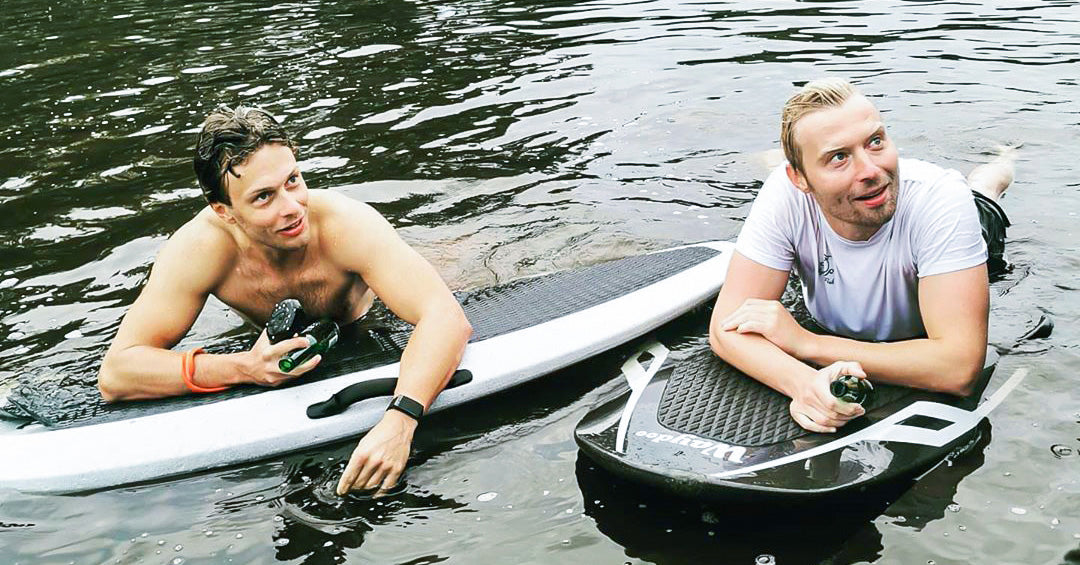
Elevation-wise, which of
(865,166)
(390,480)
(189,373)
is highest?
(865,166)

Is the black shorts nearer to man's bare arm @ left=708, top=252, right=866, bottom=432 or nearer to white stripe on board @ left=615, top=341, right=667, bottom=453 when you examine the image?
man's bare arm @ left=708, top=252, right=866, bottom=432

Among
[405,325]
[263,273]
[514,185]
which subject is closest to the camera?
[263,273]

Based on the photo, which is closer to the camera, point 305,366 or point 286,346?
point 286,346

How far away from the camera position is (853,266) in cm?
404

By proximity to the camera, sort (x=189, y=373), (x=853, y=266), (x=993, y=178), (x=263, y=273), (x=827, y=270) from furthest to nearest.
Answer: (x=993, y=178) < (x=263, y=273) < (x=189, y=373) < (x=827, y=270) < (x=853, y=266)

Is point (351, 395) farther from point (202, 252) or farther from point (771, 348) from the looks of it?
point (771, 348)

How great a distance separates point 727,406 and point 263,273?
210 centimetres

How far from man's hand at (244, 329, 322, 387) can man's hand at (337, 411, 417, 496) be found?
1.61 ft

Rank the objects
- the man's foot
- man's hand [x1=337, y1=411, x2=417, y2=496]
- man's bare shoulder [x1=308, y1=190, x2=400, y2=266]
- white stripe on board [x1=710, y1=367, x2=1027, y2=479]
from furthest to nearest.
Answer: the man's foot < man's bare shoulder [x1=308, y1=190, x2=400, y2=266] < man's hand [x1=337, y1=411, x2=417, y2=496] < white stripe on board [x1=710, y1=367, x2=1027, y2=479]

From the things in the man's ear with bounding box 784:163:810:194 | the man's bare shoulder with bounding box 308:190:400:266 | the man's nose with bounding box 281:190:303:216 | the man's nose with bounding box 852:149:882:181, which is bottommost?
the man's bare shoulder with bounding box 308:190:400:266

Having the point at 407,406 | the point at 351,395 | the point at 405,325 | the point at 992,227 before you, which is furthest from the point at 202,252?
the point at 992,227

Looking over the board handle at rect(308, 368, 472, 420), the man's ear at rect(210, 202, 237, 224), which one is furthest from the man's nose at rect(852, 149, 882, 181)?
the man's ear at rect(210, 202, 237, 224)

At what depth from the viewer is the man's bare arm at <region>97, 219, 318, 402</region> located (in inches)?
171

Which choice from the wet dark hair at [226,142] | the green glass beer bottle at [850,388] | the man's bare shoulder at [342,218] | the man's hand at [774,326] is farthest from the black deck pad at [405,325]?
the green glass beer bottle at [850,388]
